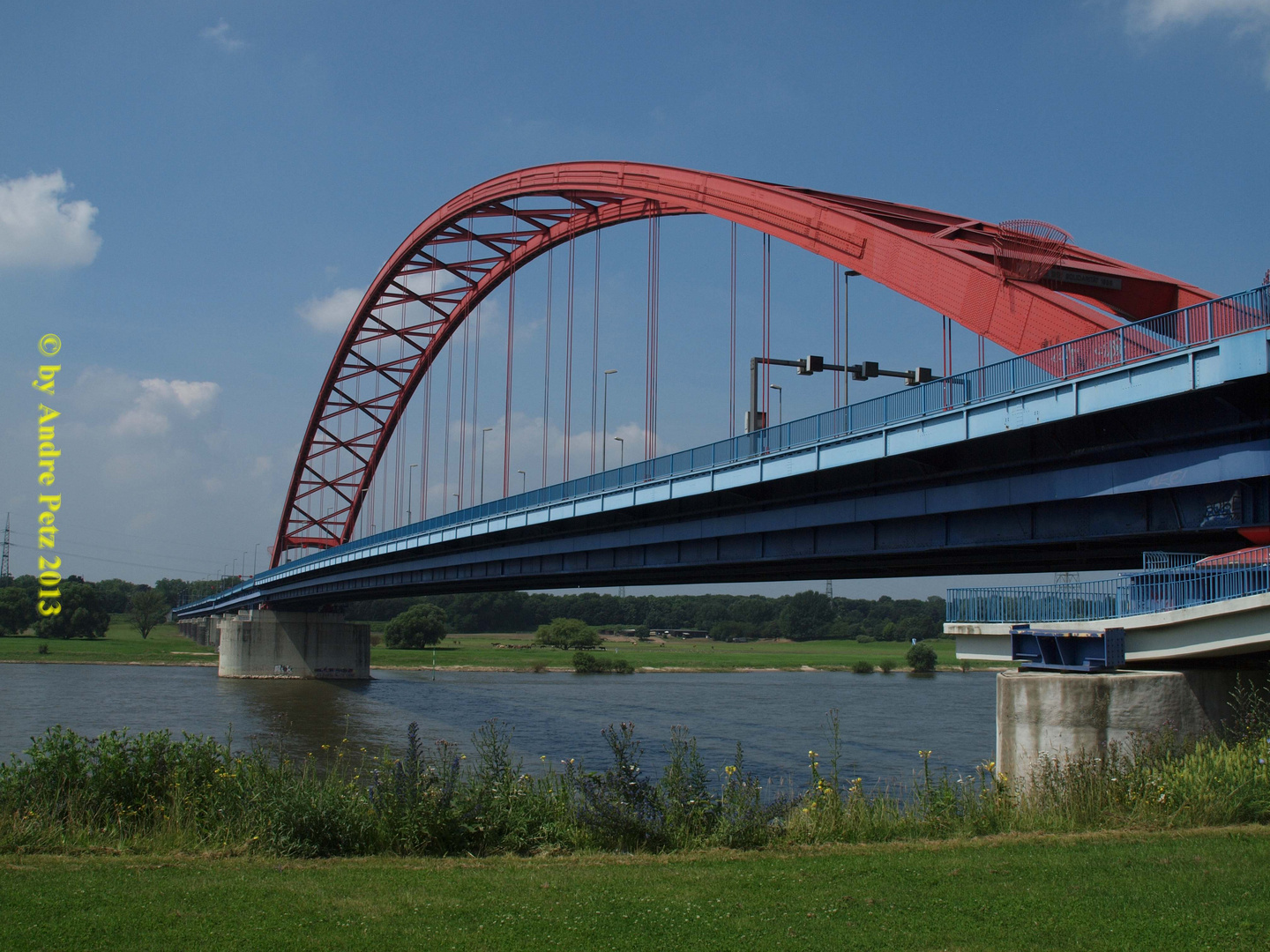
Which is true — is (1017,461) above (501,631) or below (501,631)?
above

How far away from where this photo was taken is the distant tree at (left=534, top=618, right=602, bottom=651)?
10056 centimetres

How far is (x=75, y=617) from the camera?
3743 inches

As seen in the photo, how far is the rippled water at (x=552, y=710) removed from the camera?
31.3 metres

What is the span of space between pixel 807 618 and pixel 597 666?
60698mm

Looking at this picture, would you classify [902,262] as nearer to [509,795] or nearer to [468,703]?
[509,795]

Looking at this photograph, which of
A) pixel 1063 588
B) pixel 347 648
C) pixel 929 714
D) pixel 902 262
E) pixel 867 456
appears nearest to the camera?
pixel 1063 588

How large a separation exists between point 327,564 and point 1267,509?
4574 cm

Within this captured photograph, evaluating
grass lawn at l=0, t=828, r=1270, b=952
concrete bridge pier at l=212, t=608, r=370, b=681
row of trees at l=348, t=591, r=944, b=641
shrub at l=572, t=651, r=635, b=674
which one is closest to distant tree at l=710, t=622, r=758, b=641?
row of trees at l=348, t=591, r=944, b=641

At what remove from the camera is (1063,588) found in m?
14.4

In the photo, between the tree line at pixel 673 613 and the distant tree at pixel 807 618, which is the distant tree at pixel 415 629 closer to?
the tree line at pixel 673 613

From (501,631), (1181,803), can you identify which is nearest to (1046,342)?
(1181,803)

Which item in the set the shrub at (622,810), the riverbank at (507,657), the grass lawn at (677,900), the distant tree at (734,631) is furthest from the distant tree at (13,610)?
the shrub at (622,810)

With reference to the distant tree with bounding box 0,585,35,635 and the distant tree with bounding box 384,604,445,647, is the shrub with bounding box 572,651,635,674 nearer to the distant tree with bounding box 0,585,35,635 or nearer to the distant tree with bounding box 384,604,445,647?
the distant tree with bounding box 384,604,445,647

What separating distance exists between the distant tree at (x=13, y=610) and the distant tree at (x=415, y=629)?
33729 mm
